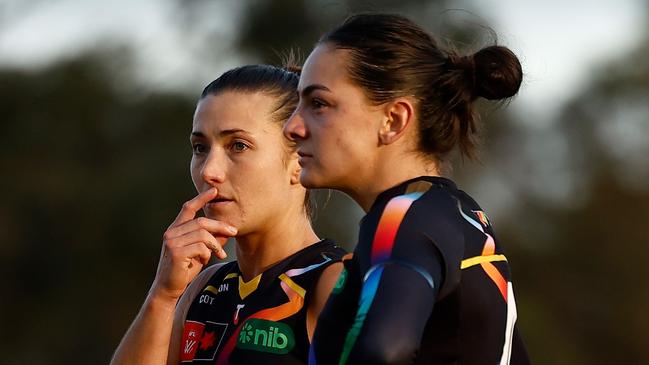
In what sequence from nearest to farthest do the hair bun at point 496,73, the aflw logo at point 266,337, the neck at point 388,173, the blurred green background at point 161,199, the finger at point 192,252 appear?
the neck at point 388,173 < the hair bun at point 496,73 < the aflw logo at point 266,337 < the finger at point 192,252 < the blurred green background at point 161,199

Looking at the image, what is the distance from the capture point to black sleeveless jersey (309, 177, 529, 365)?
10.5ft

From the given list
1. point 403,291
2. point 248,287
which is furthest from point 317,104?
point 248,287

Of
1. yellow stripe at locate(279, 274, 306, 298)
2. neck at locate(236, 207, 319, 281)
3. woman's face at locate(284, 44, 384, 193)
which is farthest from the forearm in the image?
woman's face at locate(284, 44, 384, 193)

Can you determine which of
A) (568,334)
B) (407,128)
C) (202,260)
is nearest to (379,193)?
(407,128)

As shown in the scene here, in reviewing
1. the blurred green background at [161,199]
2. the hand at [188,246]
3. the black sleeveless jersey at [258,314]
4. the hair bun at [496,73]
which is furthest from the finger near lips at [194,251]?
the blurred green background at [161,199]

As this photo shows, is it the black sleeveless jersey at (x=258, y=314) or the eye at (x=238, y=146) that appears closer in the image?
the black sleeveless jersey at (x=258, y=314)

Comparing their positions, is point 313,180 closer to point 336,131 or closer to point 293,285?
point 336,131

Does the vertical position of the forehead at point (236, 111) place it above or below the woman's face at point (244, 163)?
above

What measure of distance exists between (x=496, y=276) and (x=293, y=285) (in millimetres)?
1207

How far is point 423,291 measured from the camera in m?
3.23

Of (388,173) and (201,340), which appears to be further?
(201,340)

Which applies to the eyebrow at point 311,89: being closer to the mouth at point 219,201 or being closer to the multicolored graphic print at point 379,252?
the multicolored graphic print at point 379,252

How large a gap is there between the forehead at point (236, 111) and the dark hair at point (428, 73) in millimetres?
921

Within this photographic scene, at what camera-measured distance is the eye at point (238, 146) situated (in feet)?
15.8
